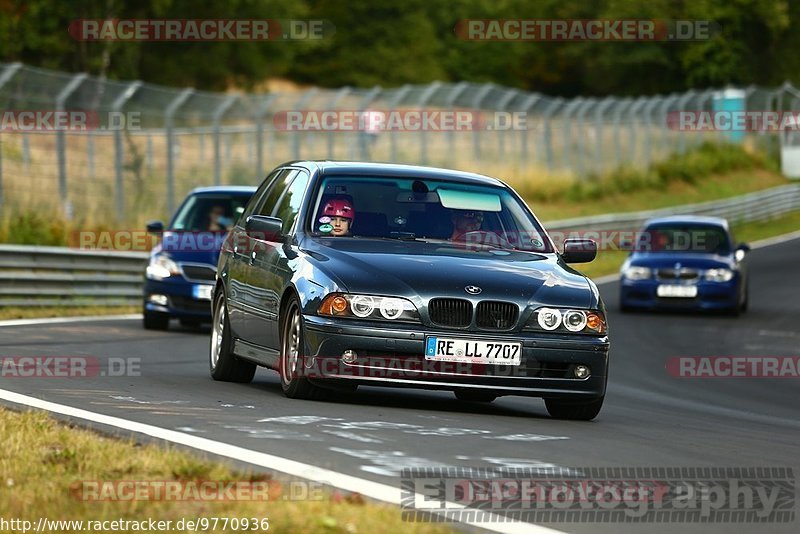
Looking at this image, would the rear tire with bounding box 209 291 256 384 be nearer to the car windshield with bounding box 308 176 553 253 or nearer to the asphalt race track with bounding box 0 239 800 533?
the asphalt race track with bounding box 0 239 800 533

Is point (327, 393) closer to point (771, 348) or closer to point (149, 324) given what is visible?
point (149, 324)

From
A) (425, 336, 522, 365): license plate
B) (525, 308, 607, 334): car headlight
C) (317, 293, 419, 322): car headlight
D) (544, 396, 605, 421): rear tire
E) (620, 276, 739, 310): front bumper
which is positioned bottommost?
(620, 276, 739, 310): front bumper

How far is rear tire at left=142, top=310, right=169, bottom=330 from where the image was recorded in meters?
19.8

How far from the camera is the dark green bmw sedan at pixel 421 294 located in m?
10.3

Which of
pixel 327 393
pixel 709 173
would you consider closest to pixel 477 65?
pixel 709 173

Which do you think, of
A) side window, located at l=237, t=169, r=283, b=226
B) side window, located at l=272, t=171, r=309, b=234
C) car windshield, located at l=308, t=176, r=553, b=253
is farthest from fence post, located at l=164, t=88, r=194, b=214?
car windshield, located at l=308, t=176, r=553, b=253

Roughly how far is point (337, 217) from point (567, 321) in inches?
69.0

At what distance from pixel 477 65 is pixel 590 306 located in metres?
105

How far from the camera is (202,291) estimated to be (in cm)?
1956

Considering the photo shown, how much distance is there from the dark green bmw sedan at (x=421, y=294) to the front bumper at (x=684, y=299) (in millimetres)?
14618

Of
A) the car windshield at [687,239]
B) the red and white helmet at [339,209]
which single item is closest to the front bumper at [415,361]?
the red and white helmet at [339,209]

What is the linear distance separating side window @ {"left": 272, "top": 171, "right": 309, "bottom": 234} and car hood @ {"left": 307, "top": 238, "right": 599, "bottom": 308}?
0.58 meters

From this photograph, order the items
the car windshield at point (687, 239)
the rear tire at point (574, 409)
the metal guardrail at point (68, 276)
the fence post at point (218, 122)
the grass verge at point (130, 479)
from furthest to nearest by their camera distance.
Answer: the fence post at point (218, 122) → the car windshield at point (687, 239) → the metal guardrail at point (68, 276) → the rear tire at point (574, 409) → the grass verge at point (130, 479)

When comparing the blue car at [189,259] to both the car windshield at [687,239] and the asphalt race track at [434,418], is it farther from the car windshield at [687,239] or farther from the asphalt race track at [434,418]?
the car windshield at [687,239]
